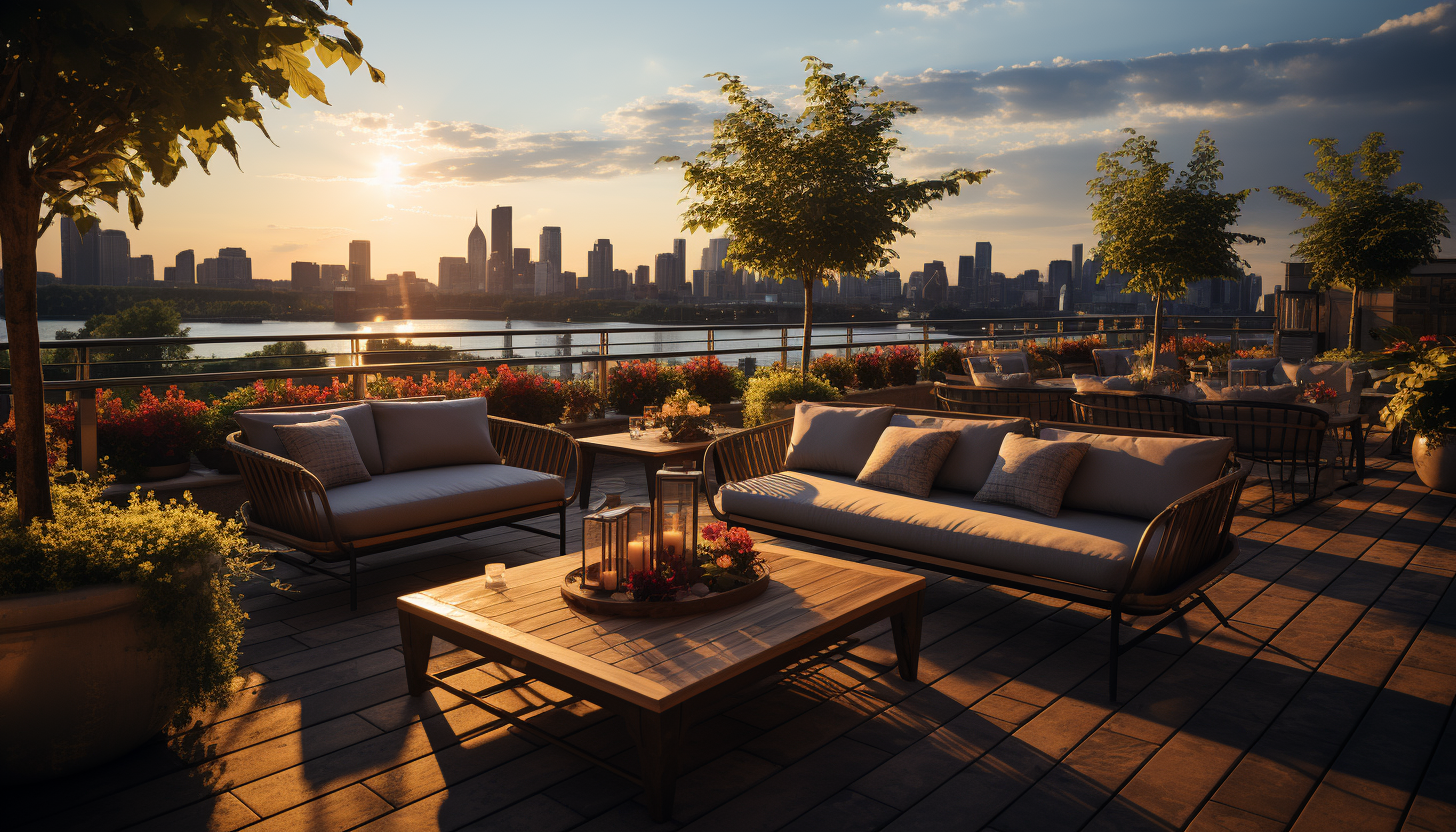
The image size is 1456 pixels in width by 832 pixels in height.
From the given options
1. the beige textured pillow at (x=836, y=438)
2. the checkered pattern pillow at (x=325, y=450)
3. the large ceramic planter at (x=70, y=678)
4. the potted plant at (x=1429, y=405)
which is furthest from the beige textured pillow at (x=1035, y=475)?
the potted plant at (x=1429, y=405)

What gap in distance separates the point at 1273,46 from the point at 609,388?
9.44 meters

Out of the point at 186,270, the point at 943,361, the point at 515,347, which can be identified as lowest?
the point at 943,361

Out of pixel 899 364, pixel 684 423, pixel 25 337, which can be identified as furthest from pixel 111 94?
pixel 899 364

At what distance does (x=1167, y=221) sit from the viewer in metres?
10.1

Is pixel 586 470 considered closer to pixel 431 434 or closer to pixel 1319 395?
pixel 431 434

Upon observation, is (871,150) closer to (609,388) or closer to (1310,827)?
(609,388)

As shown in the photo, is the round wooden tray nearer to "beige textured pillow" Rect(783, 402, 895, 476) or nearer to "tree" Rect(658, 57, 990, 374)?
"beige textured pillow" Rect(783, 402, 895, 476)

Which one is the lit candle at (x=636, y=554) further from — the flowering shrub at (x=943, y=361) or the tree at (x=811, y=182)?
the flowering shrub at (x=943, y=361)

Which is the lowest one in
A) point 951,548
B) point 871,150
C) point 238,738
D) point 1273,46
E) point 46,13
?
point 238,738

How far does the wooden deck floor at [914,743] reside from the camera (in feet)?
6.69

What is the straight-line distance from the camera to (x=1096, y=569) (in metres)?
2.86

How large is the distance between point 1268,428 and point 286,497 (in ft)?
18.2

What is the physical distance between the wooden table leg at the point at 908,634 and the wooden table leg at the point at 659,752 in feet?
3.43

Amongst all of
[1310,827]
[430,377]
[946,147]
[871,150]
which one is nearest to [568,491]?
[430,377]
